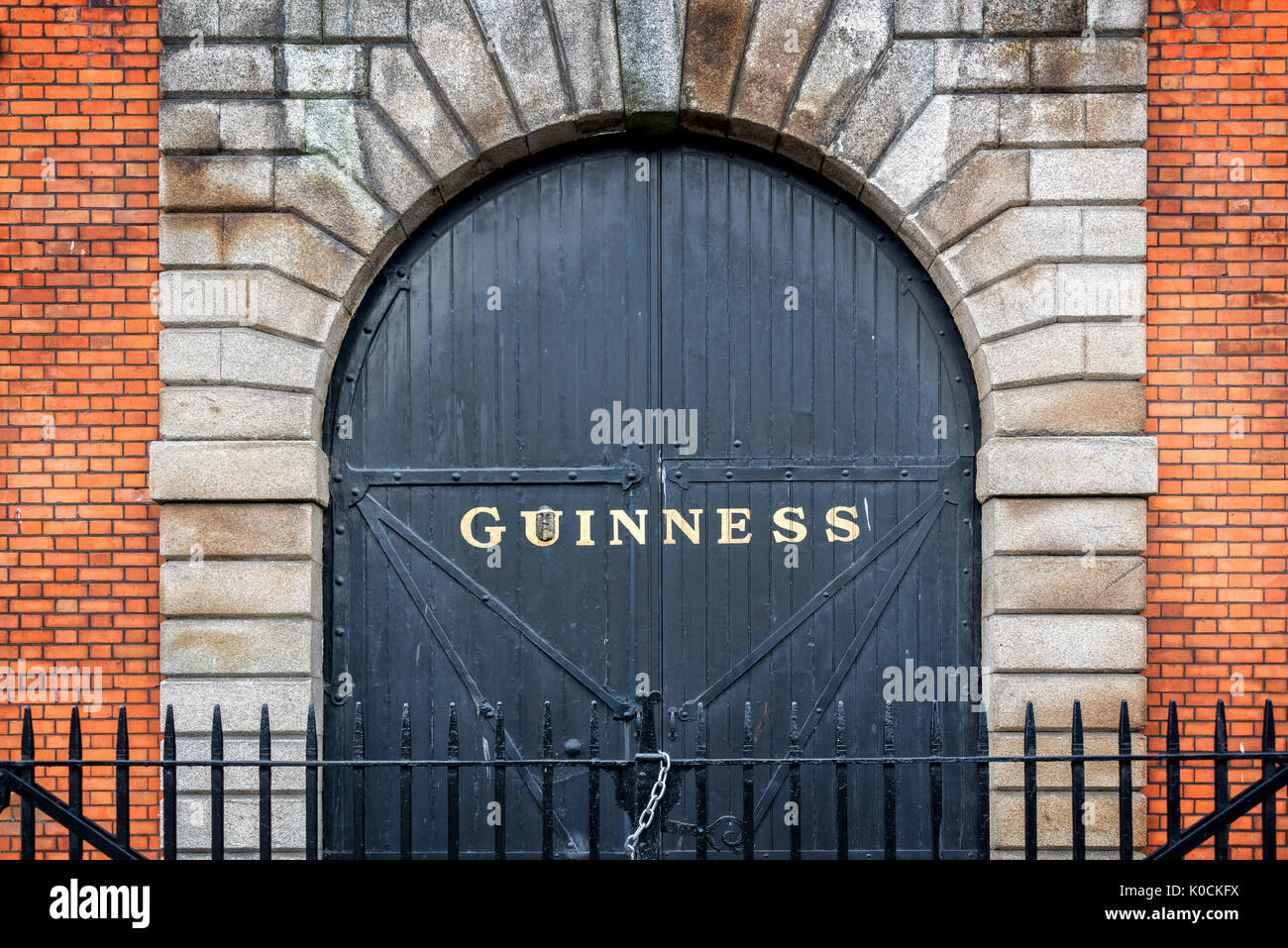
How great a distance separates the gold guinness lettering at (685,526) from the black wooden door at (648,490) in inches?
0.5

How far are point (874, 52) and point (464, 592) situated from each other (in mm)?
3443

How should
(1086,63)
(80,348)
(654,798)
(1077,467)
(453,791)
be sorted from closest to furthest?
(654,798), (453,791), (1077,467), (1086,63), (80,348)

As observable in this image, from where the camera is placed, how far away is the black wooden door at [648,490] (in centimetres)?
637

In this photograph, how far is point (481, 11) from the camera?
627 cm

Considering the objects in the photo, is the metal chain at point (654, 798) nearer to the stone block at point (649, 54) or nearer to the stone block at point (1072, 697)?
the stone block at point (1072, 697)

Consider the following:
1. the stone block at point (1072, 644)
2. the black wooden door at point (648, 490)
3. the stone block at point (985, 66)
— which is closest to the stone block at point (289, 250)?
the black wooden door at point (648, 490)

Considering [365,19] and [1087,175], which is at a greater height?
[365,19]

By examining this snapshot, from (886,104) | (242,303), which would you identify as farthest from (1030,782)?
(242,303)

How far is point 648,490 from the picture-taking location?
643 cm

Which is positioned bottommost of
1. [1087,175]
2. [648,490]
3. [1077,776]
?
[1077,776]

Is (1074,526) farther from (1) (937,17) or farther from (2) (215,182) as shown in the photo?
(2) (215,182)

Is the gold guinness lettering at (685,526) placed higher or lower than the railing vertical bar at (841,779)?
higher

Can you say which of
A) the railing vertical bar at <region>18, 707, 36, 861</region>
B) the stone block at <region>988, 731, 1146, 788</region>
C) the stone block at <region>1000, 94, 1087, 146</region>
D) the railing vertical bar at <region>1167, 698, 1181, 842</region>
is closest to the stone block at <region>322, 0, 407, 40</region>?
the stone block at <region>1000, 94, 1087, 146</region>

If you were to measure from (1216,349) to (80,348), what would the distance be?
576 cm
